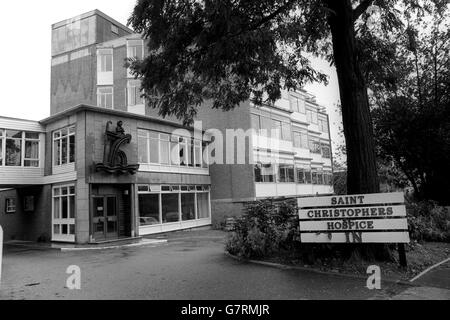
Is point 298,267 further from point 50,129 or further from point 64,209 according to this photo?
point 50,129

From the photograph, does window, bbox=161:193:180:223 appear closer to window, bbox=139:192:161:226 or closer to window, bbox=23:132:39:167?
window, bbox=139:192:161:226

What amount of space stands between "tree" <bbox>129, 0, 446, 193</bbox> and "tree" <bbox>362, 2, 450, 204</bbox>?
6611mm

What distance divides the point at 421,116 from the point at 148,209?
1540 centimetres

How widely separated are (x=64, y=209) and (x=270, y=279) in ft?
52.6

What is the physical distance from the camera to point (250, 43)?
26.5ft

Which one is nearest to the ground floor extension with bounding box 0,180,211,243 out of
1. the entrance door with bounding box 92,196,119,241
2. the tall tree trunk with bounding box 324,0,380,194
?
the entrance door with bounding box 92,196,119,241

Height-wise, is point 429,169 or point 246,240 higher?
point 429,169

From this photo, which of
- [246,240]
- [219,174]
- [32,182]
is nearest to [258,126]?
[219,174]

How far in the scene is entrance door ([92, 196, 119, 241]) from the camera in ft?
66.2

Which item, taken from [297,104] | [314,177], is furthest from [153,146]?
[314,177]

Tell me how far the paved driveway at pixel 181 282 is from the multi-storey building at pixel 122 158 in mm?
8744

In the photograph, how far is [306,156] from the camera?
35.4m

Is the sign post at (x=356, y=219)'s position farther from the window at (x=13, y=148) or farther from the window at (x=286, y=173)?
the window at (x=286, y=173)

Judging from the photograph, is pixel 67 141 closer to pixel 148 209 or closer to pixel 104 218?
pixel 104 218
